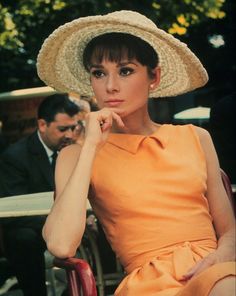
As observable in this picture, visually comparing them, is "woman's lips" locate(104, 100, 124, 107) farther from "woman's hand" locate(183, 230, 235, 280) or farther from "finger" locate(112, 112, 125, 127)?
"woman's hand" locate(183, 230, 235, 280)

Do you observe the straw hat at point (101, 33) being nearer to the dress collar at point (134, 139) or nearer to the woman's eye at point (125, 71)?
the woman's eye at point (125, 71)

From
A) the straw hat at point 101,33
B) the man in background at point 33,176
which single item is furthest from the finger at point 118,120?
the man in background at point 33,176

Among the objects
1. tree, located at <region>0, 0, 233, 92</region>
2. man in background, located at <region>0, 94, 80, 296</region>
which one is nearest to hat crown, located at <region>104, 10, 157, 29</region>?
man in background, located at <region>0, 94, 80, 296</region>

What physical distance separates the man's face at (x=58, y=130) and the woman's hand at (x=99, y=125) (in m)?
2.46

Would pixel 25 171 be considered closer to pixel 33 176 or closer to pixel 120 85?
pixel 33 176

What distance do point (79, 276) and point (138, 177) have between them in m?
0.42

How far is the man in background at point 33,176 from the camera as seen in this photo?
13.2 feet

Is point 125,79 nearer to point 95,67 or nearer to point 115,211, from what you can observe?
point 95,67

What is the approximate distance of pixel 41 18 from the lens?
11.6m

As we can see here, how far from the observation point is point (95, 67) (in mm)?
2398

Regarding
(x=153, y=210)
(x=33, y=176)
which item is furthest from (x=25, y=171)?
(x=153, y=210)

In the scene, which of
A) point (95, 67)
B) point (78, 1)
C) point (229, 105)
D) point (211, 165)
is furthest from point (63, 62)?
point (78, 1)

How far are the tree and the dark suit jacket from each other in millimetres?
6650

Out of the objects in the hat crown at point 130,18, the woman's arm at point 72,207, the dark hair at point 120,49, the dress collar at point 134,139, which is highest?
the hat crown at point 130,18
